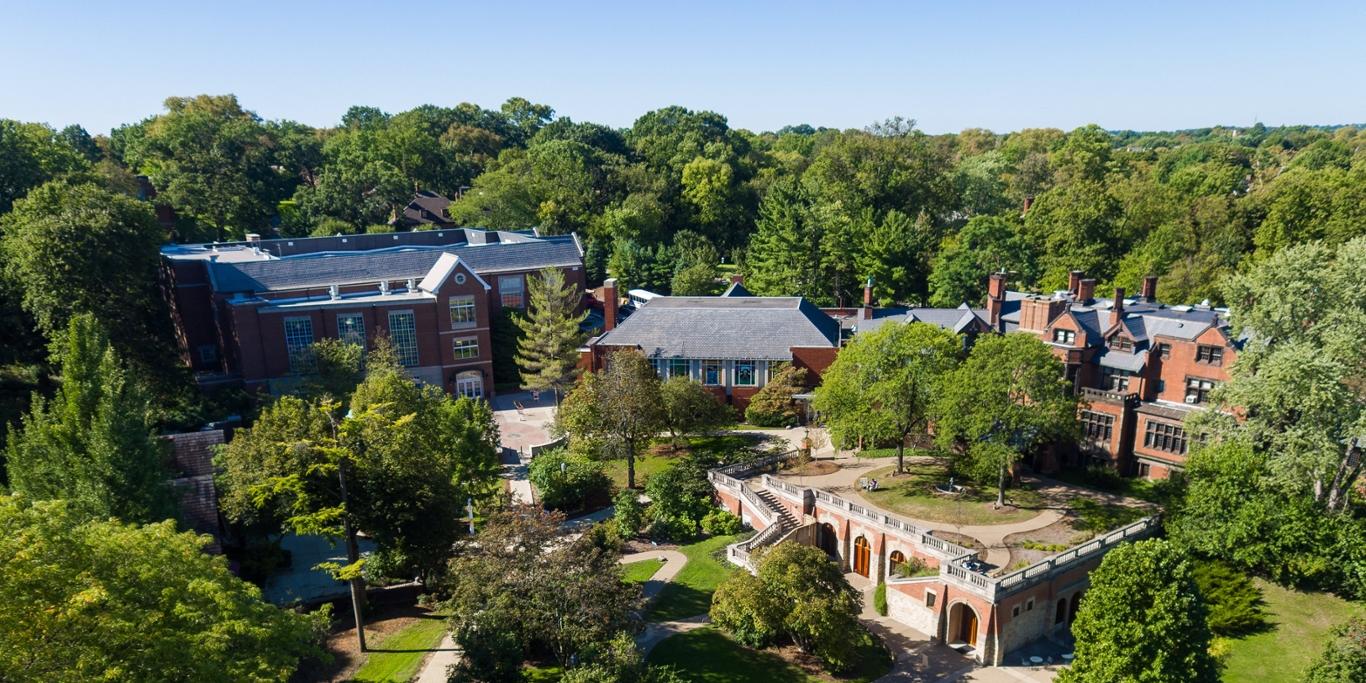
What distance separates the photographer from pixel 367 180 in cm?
10244

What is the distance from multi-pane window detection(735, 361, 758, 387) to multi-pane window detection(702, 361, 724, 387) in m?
1.30

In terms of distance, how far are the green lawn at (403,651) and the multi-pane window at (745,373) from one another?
96.6ft

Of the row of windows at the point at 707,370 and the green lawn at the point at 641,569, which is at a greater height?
the row of windows at the point at 707,370

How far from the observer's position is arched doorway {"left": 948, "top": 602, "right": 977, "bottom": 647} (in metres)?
34.3

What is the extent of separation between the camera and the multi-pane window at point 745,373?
56.5 m

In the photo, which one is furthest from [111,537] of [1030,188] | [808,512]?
[1030,188]

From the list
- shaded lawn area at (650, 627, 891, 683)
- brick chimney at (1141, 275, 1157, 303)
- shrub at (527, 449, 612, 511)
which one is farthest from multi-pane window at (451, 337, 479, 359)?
brick chimney at (1141, 275, 1157, 303)

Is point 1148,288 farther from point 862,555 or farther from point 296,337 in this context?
point 296,337

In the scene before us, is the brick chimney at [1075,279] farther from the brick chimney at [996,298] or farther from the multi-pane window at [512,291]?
the multi-pane window at [512,291]

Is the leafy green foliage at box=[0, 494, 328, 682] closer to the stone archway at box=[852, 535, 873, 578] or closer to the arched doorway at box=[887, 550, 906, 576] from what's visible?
the arched doorway at box=[887, 550, 906, 576]

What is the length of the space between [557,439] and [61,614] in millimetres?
36898

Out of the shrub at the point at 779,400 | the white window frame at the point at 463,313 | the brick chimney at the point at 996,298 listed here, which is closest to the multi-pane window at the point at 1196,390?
the brick chimney at the point at 996,298

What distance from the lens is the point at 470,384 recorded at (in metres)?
62.4

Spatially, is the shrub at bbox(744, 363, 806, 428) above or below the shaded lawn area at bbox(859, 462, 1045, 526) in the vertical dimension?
above
